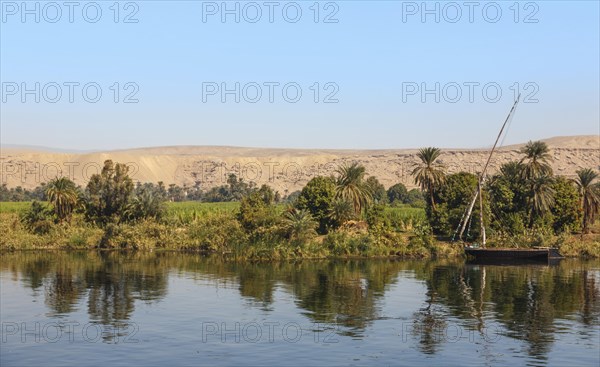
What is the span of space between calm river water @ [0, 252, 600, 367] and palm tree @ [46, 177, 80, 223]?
16.5m

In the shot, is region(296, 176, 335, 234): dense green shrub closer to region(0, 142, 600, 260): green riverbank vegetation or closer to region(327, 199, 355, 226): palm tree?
region(0, 142, 600, 260): green riverbank vegetation

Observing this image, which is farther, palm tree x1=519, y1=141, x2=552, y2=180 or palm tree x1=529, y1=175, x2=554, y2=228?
palm tree x1=519, y1=141, x2=552, y2=180

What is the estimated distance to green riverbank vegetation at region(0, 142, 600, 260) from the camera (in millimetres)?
94625

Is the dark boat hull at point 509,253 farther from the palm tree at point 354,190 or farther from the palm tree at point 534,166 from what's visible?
the palm tree at point 534,166

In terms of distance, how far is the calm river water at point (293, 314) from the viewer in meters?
41.4

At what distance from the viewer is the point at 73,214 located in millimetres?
103062

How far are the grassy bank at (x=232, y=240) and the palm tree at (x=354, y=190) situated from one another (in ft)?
9.44

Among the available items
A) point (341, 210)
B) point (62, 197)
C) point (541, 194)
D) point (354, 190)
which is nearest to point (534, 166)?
point (541, 194)

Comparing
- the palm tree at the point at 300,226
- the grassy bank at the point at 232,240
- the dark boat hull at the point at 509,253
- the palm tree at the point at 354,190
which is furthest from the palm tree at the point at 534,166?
the palm tree at the point at 300,226

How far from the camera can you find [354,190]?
9925 cm

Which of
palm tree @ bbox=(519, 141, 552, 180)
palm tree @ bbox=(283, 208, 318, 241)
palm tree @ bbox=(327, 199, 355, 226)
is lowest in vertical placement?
palm tree @ bbox=(283, 208, 318, 241)

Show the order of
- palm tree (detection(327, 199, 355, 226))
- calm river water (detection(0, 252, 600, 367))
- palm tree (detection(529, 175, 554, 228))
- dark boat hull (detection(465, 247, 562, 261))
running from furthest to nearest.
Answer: palm tree (detection(529, 175, 554, 228)) < palm tree (detection(327, 199, 355, 226)) < dark boat hull (detection(465, 247, 562, 261)) < calm river water (detection(0, 252, 600, 367))

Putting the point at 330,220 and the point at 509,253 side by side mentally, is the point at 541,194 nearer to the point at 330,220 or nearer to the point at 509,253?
the point at 509,253

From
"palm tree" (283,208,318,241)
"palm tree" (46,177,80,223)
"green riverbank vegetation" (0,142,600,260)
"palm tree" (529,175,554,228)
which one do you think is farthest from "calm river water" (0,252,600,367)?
"palm tree" (529,175,554,228)
